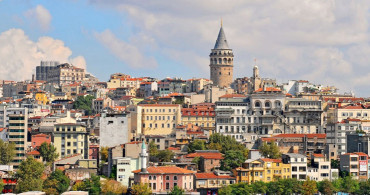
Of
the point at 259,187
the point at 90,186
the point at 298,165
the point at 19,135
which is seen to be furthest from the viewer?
the point at 19,135

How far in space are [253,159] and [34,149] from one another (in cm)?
1903

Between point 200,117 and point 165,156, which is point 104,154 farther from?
point 200,117

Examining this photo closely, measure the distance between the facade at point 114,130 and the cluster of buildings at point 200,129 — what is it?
3.5 inches

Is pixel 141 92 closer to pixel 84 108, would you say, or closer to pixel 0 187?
pixel 84 108

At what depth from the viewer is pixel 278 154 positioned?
75.6 metres

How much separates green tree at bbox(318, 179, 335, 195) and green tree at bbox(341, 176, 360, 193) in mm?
1391

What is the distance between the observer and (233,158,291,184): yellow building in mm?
69938

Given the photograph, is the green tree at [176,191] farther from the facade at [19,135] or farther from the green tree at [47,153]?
the facade at [19,135]

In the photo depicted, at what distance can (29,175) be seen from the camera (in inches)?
2697

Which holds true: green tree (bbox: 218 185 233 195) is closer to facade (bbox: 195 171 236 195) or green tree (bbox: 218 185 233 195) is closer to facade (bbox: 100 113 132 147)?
facade (bbox: 195 171 236 195)

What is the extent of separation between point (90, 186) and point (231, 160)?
12517 millimetres

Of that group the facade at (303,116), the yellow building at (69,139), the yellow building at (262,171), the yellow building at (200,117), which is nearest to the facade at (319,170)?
the yellow building at (262,171)

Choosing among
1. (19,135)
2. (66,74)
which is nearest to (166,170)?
(19,135)

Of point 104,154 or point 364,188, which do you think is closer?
point 364,188
